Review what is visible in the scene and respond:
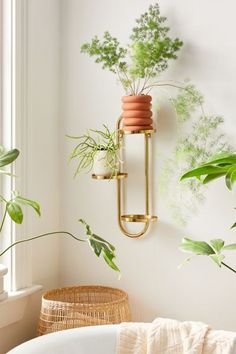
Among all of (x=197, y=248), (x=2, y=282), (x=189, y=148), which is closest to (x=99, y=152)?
(x=189, y=148)

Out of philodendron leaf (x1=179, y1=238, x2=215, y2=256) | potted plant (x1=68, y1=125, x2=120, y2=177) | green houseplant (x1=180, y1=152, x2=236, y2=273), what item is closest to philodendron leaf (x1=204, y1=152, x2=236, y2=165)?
green houseplant (x1=180, y1=152, x2=236, y2=273)

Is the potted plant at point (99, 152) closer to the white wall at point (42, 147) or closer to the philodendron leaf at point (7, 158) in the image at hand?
the white wall at point (42, 147)

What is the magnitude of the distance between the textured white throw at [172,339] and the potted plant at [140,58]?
81 centimetres

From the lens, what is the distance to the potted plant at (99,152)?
2.63 m

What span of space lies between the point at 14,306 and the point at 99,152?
0.72 meters

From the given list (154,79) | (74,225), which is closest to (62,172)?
(74,225)

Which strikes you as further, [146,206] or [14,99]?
[146,206]

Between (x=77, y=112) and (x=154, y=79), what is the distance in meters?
0.41

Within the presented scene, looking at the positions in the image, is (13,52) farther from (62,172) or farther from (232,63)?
(232,63)

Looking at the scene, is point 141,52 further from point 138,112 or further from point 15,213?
point 15,213

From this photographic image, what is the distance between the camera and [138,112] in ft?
8.37

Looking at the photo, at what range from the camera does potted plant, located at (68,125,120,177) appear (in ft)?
8.63

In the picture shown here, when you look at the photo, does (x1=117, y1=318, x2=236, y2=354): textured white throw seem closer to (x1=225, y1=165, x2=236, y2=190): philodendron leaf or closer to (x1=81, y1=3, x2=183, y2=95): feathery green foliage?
(x1=225, y1=165, x2=236, y2=190): philodendron leaf

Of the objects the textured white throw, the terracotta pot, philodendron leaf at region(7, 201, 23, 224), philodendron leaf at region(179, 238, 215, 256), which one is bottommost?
the textured white throw
